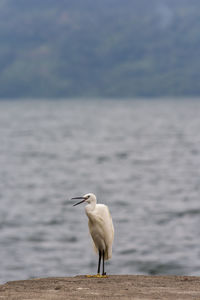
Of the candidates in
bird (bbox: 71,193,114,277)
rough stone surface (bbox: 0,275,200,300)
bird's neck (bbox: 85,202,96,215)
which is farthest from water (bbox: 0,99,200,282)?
bird's neck (bbox: 85,202,96,215)

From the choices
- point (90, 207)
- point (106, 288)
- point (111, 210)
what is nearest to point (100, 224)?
point (90, 207)

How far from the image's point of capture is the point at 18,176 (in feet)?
296

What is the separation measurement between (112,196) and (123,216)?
14.3 meters

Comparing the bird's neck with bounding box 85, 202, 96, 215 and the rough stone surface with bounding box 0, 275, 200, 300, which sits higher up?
the bird's neck with bounding box 85, 202, 96, 215

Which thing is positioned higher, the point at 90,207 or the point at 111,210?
the point at 111,210

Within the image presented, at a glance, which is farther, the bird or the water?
the water

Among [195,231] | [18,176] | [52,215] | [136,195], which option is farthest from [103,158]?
[195,231]

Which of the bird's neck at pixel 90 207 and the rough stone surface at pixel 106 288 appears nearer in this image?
the rough stone surface at pixel 106 288

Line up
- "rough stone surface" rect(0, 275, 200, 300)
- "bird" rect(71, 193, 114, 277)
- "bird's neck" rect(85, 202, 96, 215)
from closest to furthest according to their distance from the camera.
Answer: "rough stone surface" rect(0, 275, 200, 300) → "bird's neck" rect(85, 202, 96, 215) → "bird" rect(71, 193, 114, 277)

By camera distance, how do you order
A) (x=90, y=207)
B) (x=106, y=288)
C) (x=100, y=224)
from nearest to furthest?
(x=106, y=288) → (x=90, y=207) → (x=100, y=224)

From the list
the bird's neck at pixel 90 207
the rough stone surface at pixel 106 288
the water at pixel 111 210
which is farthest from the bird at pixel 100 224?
the water at pixel 111 210

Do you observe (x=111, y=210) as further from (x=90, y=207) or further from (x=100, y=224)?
(x=90, y=207)

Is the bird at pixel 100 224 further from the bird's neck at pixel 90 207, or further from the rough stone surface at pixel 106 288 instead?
the rough stone surface at pixel 106 288

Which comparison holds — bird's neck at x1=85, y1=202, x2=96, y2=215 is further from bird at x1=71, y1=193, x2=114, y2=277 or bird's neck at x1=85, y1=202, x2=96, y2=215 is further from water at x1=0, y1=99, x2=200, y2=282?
water at x1=0, y1=99, x2=200, y2=282
